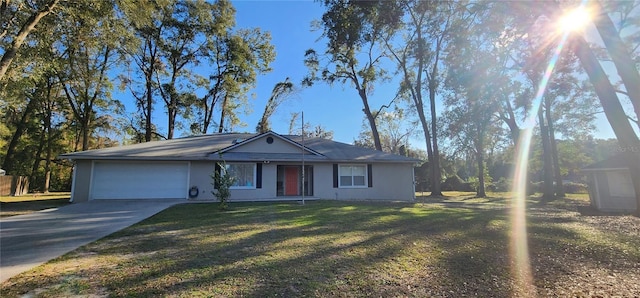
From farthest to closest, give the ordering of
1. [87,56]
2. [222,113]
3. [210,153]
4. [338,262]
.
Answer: [222,113] → [87,56] → [210,153] → [338,262]

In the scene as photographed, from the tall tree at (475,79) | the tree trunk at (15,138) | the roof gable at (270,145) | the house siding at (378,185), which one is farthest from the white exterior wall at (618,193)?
the tree trunk at (15,138)

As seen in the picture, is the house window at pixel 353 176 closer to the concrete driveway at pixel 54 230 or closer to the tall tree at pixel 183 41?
the concrete driveway at pixel 54 230

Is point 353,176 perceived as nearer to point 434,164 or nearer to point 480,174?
point 434,164

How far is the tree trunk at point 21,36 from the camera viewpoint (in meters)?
10.4

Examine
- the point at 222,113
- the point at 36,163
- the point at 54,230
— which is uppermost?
the point at 222,113

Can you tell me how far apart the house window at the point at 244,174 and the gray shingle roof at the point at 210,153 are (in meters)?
0.57

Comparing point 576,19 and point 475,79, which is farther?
point 475,79

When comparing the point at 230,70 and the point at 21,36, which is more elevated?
the point at 230,70

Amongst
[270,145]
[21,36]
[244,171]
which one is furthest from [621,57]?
[21,36]

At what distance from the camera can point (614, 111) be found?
891 cm

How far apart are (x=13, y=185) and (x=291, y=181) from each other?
2028 cm

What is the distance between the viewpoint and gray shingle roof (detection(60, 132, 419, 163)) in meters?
14.0

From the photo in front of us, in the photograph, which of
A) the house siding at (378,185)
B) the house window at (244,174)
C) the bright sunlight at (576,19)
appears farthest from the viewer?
the house siding at (378,185)

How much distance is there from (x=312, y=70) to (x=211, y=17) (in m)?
9.07
